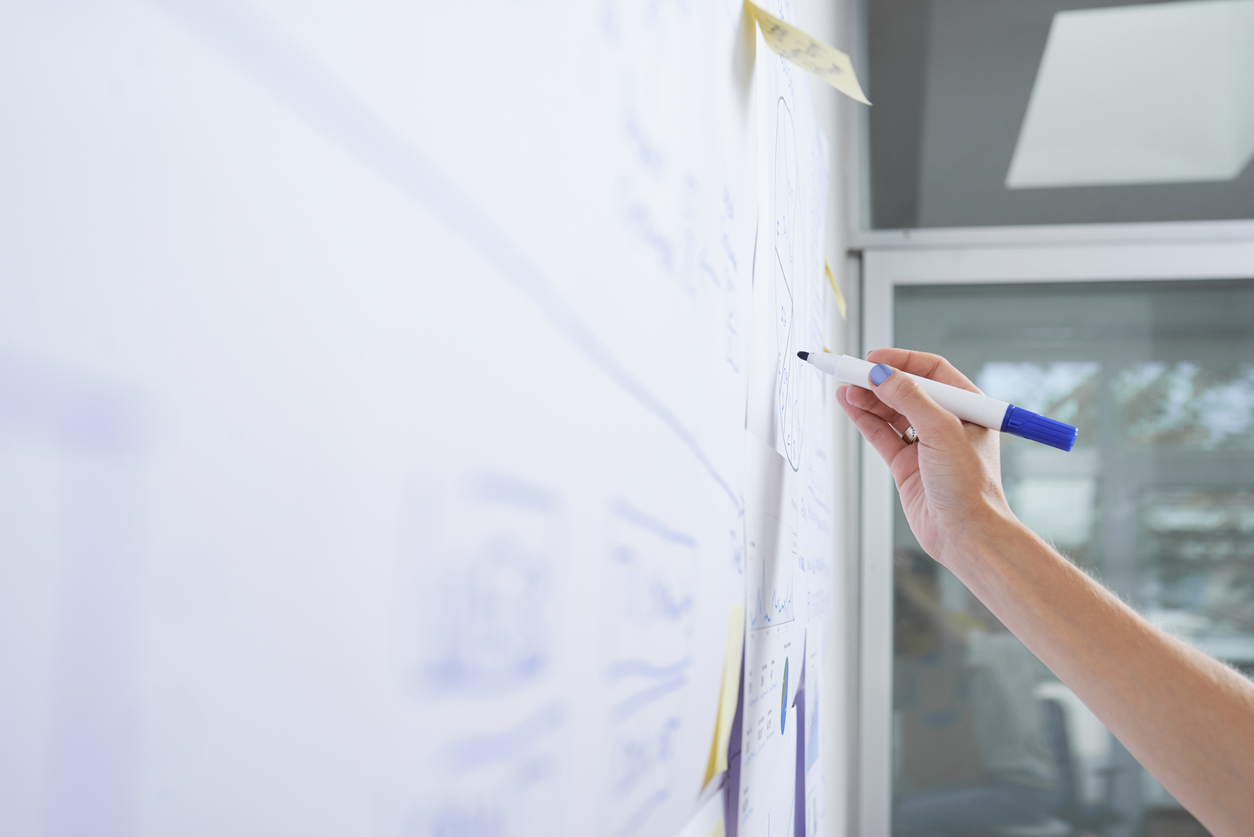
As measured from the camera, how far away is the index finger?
Result: 0.54 meters

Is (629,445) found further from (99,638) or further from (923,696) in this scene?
(923,696)

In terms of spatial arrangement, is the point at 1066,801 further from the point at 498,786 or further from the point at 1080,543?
the point at 498,786

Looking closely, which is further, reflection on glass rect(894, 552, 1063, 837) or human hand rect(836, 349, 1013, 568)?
reflection on glass rect(894, 552, 1063, 837)

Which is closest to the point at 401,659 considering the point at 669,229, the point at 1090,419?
the point at 669,229

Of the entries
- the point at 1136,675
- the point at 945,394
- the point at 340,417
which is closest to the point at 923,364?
the point at 945,394

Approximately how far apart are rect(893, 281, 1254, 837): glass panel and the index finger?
0.89m

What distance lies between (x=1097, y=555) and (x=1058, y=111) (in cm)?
81

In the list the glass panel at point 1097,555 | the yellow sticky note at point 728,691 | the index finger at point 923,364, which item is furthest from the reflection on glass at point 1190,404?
the yellow sticky note at point 728,691

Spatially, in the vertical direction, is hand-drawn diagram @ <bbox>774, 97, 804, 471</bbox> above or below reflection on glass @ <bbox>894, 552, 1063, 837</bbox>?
above

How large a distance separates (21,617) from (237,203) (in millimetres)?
59

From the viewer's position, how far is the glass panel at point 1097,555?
4.39ft

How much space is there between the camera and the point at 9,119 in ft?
0.27

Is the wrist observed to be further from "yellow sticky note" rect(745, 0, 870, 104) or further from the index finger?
"yellow sticky note" rect(745, 0, 870, 104)

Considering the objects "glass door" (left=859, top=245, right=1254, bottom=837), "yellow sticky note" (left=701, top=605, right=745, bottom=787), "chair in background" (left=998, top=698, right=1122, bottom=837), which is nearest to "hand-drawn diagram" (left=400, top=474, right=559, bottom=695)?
"yellow sticky note" (left=701, top=605, right=745, bottom=787)
